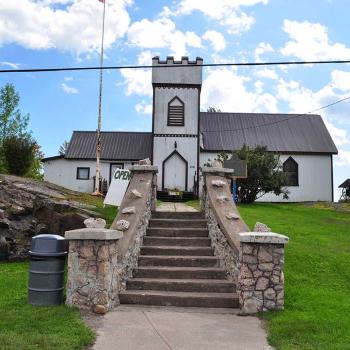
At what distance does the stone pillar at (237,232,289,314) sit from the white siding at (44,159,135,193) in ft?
77.4

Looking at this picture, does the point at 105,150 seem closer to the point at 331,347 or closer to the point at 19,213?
the point at 19,213

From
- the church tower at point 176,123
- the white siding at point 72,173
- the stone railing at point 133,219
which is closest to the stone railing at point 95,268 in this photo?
the stone railing at point 133,219

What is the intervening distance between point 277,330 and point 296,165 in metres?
25.9

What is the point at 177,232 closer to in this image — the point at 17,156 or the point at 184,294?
the point at 184,294

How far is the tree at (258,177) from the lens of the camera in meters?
21.9

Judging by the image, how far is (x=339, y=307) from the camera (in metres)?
7.02

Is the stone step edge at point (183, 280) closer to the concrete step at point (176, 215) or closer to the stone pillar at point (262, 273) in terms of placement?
the stone pillar at point (262, 273)

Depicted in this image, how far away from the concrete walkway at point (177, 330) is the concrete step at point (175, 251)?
1.97m

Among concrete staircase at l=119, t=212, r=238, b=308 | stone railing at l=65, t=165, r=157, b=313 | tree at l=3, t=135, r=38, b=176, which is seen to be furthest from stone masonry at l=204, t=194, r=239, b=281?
tree at l=3, t=135, r=38, b=176

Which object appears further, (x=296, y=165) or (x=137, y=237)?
(x=296, y=165)

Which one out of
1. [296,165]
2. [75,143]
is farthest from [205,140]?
[75,143]

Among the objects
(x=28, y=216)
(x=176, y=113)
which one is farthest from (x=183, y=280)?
(x=176, y=113)

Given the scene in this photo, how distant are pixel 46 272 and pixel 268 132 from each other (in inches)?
1065

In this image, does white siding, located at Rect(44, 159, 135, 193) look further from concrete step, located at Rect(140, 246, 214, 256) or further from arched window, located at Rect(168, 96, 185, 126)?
concrete step, located at Rect(140, 246, 214, 256)
